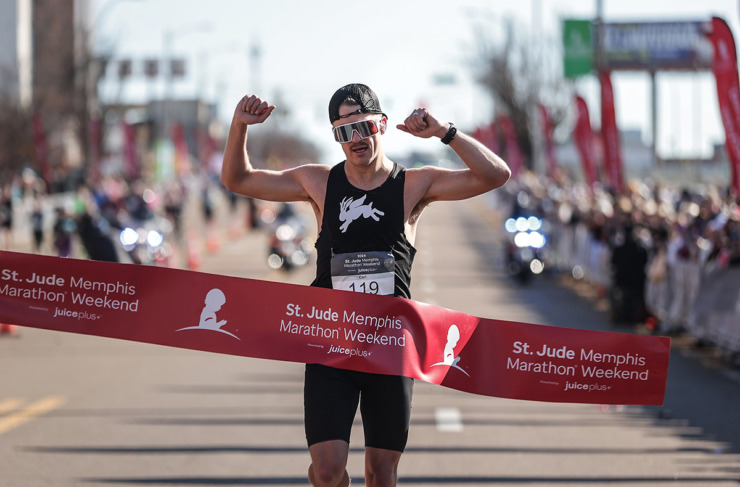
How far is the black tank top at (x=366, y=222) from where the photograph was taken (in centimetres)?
567

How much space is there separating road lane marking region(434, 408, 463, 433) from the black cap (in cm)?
529

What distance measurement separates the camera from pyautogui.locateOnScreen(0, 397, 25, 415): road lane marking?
1152cm

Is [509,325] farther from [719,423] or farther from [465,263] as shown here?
[465,263]

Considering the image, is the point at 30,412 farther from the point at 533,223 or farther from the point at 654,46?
the point at 654,46

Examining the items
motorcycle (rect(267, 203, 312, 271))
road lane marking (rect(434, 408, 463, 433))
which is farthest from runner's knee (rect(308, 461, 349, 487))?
motorcycle (rect(267, 203, 312, 271))

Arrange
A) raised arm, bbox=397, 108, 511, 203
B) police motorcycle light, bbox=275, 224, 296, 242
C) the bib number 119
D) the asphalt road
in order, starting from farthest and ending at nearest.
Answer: police motorcycle light, bbox=275, 224, 296, 242 < the asphalt road < the bib number 119 < raised arm, bbox=397, 108, 511, 203

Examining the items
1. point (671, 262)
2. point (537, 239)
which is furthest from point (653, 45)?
point (671, 262)

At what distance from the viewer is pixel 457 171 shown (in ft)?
19.4

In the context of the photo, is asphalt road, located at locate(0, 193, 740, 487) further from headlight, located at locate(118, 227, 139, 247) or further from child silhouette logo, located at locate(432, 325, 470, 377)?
headlight, located at locate(118, 227, 139, 247)

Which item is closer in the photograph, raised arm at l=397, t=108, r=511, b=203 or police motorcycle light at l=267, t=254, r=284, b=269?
raised arm at l=397, t=108, r=511, b=203

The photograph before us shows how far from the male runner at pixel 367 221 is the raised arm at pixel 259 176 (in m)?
0.01

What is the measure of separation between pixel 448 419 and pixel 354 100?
600 centimetres

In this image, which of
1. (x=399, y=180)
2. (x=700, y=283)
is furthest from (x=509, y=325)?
(x=700, y=283)

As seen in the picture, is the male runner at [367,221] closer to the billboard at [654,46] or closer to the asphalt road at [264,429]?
the asphalt road at [264,429]
